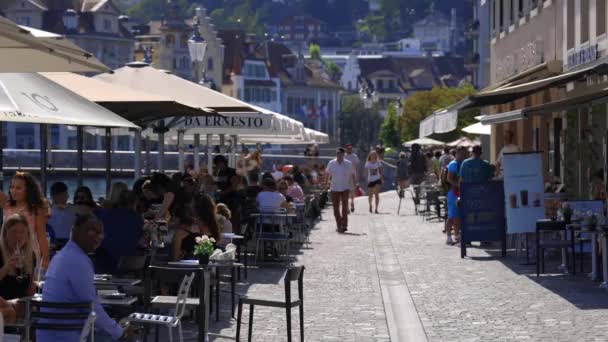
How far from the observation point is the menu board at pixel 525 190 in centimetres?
2445

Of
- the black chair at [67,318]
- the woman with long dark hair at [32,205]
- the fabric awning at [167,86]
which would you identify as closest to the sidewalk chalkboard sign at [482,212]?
the fabric awning at [167,86]

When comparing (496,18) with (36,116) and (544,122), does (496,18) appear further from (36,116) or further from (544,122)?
(36,116)

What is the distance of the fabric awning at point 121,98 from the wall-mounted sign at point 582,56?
989cm

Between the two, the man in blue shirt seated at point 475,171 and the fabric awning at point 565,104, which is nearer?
the fabric awning at point 565,104

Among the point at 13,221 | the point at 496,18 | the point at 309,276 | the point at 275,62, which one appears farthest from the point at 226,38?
the point at 13,221

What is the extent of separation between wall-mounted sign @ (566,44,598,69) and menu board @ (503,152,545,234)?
4751 millimetres

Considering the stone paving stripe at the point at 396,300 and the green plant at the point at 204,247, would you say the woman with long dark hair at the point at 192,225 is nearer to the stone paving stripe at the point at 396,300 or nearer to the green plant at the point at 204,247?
the green plant at the point at 204,247

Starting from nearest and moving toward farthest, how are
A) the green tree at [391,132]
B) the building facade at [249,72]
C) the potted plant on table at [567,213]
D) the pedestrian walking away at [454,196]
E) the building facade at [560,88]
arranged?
the potted plant on table at [567,213] < the building facade at [560,88] < the pedestrian walking away at [454,196] < the green tree at [391,132] < the building facade at [249,72]

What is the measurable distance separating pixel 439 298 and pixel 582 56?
40.6 ft

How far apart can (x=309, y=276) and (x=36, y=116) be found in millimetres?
9568

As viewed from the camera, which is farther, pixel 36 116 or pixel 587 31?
pixel 587 31

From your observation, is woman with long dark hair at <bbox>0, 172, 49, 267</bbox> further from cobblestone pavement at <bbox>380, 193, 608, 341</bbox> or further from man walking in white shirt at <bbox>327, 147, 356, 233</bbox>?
man walking in white shirt at <bbox>327, 147, 356, 233</bbox>

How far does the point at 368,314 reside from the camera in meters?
17.3

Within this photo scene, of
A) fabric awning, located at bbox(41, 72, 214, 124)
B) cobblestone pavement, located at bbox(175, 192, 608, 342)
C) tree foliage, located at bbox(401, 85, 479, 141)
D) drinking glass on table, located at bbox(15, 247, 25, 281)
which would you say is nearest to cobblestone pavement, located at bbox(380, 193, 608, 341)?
cobblestone pavement, located at bbox(175, 192, 608, 342)
